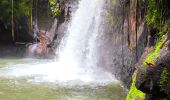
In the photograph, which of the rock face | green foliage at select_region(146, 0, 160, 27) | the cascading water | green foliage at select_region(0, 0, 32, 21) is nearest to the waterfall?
the cascading water

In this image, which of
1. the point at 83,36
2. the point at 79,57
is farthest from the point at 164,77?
the point at 83,36

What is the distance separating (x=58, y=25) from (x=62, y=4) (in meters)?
1.05

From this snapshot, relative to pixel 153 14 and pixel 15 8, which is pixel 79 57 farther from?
pixel 153 14

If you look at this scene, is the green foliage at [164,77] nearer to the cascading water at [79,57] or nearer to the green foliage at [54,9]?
the cascading water at [79,57]

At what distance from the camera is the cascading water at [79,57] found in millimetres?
12164

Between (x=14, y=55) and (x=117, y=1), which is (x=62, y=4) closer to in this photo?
(x=14, y=55)

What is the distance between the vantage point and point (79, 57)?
1557 cm

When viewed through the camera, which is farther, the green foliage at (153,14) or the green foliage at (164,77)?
the green foliage at (153,14)

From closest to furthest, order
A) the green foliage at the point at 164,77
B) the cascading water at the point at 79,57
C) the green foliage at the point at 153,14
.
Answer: the green foliage at the point at 164,77 < the green foliage at the point at 153,14 < the cascading water at the point at 79,57

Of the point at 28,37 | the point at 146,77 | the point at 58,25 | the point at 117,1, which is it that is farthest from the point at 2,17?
the point at 146,77

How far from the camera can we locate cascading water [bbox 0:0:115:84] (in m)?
12.2

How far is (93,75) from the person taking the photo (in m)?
12.4

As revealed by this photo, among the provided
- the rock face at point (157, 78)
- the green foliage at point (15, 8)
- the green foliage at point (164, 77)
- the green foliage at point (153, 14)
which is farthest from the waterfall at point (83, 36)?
the green foliage at point (164, 77)

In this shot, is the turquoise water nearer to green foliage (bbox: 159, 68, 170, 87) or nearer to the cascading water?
the cascading water
